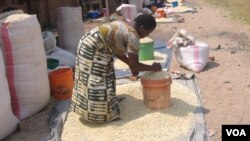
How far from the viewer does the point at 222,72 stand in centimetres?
599

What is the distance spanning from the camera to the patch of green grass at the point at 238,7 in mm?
11438

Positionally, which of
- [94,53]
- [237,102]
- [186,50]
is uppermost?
[94,53]

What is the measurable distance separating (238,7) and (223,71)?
8692mm

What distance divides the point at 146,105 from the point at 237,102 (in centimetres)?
121

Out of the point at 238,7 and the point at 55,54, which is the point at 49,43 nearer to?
the point at 55,54

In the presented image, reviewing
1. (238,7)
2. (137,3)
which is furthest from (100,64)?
(238,7)

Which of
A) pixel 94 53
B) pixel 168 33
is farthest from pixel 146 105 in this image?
pixel 168 33

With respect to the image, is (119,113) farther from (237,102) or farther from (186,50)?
(186,50)

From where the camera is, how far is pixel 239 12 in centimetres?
1258

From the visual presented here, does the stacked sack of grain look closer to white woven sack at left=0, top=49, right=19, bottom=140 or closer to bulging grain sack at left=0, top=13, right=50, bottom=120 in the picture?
bulging grain sack at left=0, top=13, right=50, bottom=120

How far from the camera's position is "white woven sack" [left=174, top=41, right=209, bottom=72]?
6.02 metres

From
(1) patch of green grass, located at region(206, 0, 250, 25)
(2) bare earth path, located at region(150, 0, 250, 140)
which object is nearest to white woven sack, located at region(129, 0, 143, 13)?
(2) bare earth path, located at region(150, 0, 250, 140)

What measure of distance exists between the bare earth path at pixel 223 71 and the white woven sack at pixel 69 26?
1865 millimetres

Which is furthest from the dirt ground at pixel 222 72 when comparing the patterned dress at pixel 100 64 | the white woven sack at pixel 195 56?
the patterned dress at pixel 100 64
